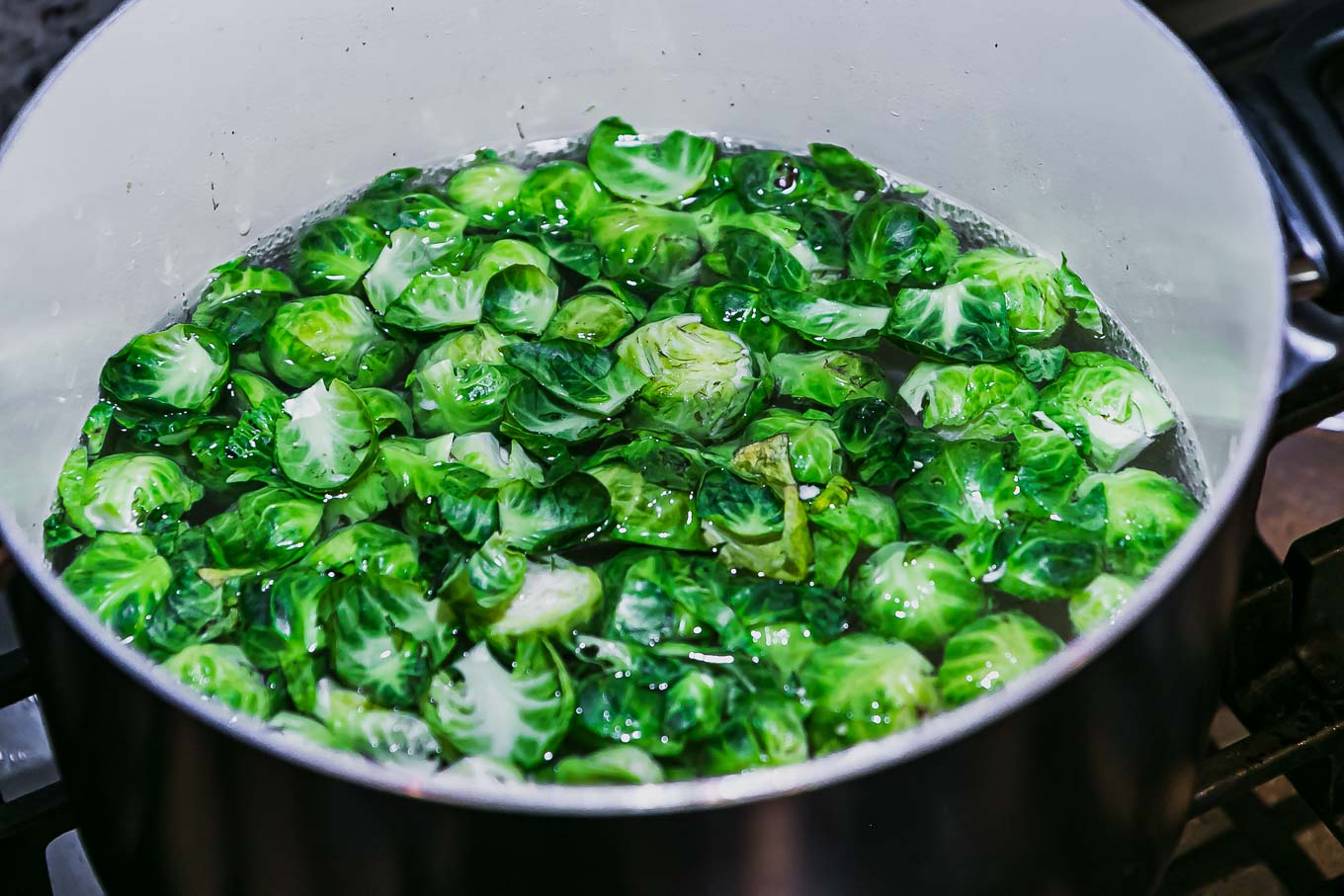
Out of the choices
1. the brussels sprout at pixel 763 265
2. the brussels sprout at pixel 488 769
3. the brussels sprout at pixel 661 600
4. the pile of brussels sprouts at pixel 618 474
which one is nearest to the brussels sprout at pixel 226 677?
the pile of brussels sprouts at pixel 618 474

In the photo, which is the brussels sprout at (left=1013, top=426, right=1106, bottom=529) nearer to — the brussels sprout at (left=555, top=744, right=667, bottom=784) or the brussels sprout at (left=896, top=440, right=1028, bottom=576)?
the brussels sprout at (left=896, top=440, right=1028, bottom=576)

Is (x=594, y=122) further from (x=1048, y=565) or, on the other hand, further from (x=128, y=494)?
(x=1048, y=565)

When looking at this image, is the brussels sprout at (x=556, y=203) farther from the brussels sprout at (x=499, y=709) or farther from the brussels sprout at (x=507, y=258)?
the brussels sprout at (x=499, y=709)

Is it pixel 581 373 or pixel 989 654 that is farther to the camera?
pixel 581 373

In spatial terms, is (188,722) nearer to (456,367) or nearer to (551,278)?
(456,367)

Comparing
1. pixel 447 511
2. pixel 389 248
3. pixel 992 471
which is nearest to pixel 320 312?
pixel 389 248

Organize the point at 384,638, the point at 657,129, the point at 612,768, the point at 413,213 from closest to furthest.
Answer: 1. the point at 612,768
2. the point at 384,638
3. the point at 413,213
4. the point at 657,129

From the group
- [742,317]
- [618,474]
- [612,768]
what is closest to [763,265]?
[742,317]
